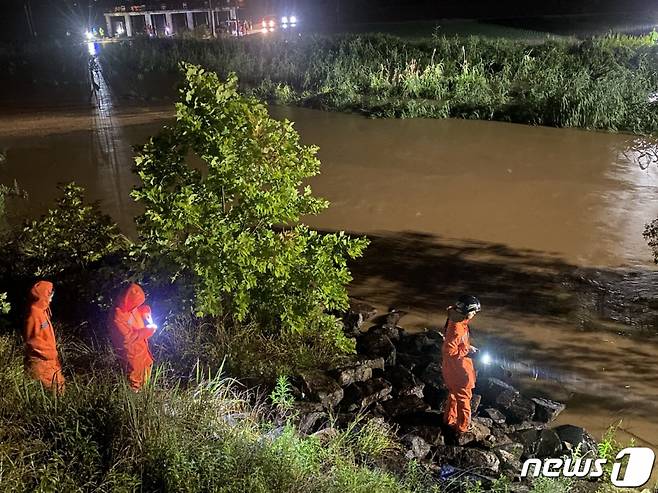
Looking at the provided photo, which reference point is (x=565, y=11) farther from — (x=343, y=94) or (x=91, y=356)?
(x=91, y=356)

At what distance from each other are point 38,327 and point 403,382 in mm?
3319

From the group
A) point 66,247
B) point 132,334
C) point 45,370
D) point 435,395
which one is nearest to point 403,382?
point 435,395

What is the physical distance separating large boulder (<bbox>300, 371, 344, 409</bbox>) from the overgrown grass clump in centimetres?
91

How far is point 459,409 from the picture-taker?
5.42 metres

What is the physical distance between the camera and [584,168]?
13.9 meters

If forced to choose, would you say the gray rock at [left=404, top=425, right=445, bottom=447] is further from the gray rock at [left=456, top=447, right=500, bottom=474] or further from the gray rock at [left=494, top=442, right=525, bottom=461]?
the gray rock at [left=494, top=442, right=525, bottom=461]

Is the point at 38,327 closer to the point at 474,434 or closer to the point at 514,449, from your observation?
the point at 474,434

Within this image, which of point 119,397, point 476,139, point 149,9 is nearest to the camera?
point 119,397

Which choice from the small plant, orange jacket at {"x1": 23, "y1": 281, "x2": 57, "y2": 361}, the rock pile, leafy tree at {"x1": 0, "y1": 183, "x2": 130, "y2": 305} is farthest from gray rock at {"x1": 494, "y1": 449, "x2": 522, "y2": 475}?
leafy tree at {"x1": 0, "y1": 183, "x2": 130, "y2": 305}

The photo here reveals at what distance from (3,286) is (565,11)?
124 ft

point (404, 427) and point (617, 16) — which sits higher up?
point (617, 16)

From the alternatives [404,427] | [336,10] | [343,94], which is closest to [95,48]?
[336,10]

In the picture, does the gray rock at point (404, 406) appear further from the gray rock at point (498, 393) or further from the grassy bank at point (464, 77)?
the grassy bank at point (464, 77)

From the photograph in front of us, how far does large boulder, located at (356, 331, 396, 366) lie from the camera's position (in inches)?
261
